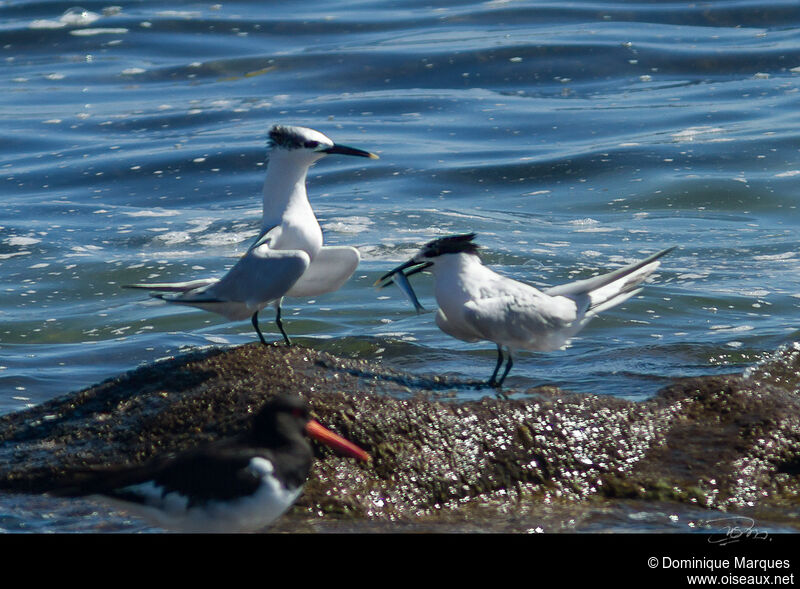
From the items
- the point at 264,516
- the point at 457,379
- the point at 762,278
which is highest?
the point at 264,516

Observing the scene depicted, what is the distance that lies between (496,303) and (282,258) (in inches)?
46.4

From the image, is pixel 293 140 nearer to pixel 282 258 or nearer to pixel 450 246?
pixel 282 258

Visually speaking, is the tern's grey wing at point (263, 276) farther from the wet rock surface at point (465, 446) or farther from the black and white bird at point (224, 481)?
the black and white bird at point (224, 481)

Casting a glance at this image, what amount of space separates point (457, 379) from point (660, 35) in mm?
14700

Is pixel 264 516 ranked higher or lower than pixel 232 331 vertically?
higher

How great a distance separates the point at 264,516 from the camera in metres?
4.10

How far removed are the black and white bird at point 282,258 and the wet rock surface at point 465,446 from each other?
2.08ft

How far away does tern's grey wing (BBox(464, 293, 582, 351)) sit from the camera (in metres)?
6.15

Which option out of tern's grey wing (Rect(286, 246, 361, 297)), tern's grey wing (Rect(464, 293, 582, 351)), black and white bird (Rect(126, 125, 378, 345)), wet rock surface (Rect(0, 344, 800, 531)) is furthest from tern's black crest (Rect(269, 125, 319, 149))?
wet rock surface (Rect(0, 344, 800, 531))

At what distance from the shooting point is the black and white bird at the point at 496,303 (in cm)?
618

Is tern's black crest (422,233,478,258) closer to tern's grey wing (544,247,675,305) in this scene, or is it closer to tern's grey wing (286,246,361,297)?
tern's grey wing (286,246,361,297)
